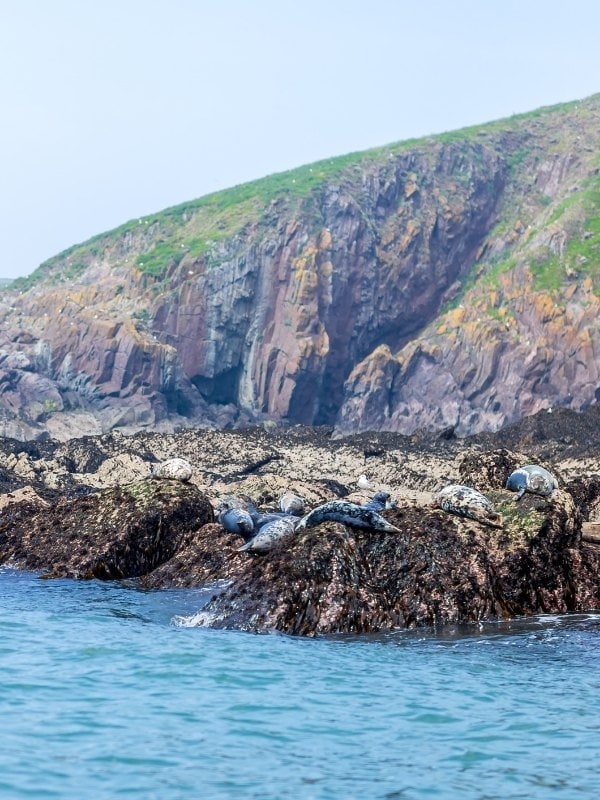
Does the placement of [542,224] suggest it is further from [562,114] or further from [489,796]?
[489,796]

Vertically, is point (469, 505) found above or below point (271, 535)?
above

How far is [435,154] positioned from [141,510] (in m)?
81.4

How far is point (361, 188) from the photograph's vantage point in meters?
91.4

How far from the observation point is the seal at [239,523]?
2005 cm

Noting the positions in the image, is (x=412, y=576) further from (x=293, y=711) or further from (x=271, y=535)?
(x=293, y=711)

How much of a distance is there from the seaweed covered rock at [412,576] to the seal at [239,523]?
3.74 meters

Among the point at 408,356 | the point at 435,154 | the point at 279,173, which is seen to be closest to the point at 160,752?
the point at 408,356

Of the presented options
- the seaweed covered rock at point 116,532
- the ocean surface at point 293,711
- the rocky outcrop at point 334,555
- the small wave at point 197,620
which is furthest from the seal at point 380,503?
the ocean surface at point 293,711

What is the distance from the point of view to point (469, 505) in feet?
56.2

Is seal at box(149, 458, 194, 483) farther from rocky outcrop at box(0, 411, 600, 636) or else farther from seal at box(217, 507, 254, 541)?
seal at box(217, 507, 254, 541)

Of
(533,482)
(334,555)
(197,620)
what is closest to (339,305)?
(533,482)

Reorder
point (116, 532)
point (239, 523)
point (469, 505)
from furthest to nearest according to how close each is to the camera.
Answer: point (116, 532) < point (239, 523) < point (469, 505)

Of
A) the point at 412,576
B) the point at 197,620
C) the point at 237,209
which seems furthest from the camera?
the point at 237,209

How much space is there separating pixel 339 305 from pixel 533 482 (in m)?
66.3
